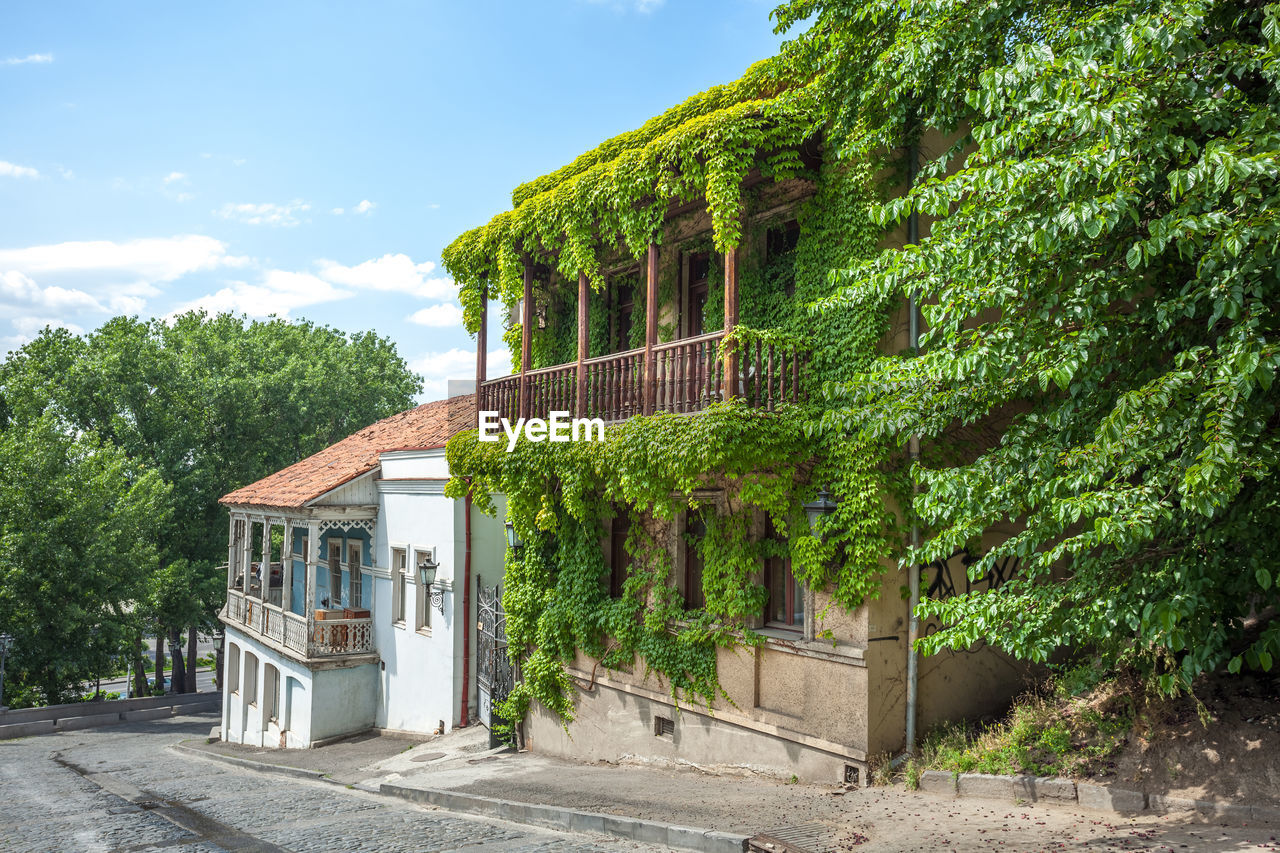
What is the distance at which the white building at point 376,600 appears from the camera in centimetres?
1706

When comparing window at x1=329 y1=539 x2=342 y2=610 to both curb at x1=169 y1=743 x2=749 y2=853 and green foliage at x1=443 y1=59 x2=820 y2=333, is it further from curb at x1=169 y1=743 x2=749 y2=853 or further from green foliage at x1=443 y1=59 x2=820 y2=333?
green foliage at x1=443 y1=59 x2=820 y2=333

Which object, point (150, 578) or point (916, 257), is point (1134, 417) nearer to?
point (916, 257)

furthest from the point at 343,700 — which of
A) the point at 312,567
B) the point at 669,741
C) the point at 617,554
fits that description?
the point at 669,741

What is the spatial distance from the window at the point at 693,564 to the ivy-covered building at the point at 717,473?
4cm

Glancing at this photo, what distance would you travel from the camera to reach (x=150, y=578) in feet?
95.7

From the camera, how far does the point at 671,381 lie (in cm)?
1053

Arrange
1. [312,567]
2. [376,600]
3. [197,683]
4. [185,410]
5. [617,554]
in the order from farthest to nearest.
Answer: [197,683] < [185,410] < [376,600] < [312,567] < [617,554]

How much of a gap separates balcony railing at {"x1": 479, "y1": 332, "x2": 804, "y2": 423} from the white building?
5.24 m

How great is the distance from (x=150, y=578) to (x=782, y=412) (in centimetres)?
2724

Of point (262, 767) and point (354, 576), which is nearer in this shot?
point (262, 767)

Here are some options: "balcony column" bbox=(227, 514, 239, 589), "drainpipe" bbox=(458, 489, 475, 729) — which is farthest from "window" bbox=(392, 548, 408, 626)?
"balcony column" bbox=(227, 514, 239, 589)

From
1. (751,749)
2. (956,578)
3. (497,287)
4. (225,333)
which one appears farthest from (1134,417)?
(225,333)

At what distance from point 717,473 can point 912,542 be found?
7.57 ft

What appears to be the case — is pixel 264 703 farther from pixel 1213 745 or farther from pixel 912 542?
pixel 1213 745
